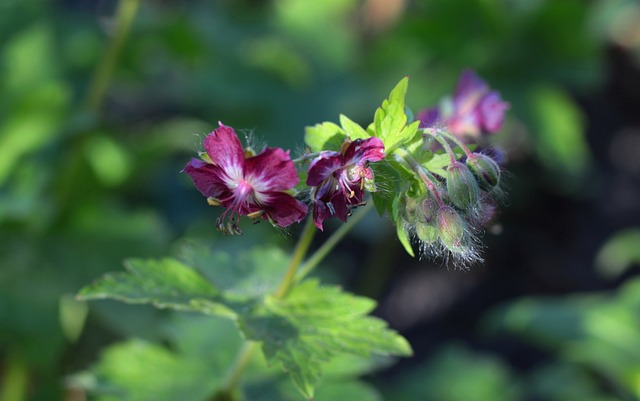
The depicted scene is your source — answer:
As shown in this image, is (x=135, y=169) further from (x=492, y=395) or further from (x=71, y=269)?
(x=492, y=395)

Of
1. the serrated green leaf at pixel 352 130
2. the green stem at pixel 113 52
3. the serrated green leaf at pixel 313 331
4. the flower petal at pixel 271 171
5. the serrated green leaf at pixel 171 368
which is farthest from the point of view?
the green stem at pixel 113 52

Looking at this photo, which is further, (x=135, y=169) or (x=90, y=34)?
(x=90, y=34)

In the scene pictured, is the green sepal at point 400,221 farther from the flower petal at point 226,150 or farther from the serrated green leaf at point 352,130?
the flower petal at point 226,150

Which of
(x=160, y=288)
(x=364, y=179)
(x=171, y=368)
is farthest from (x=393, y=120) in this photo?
(x=171, y=368)

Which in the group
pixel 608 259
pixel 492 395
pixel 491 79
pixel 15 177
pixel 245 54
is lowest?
pixel 492 395

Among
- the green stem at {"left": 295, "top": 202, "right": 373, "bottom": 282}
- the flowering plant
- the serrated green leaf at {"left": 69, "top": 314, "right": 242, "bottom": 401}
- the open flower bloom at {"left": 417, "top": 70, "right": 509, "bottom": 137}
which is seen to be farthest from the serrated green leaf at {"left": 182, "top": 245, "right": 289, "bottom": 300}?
the open flower bloom at {"left": 417, "top": 70, "right": 509, "bottom": 137}

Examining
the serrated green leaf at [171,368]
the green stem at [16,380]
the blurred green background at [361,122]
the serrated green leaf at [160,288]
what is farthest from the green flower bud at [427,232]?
the green stem at [16,380]

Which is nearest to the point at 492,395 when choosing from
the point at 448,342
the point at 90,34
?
the point at 448,342
